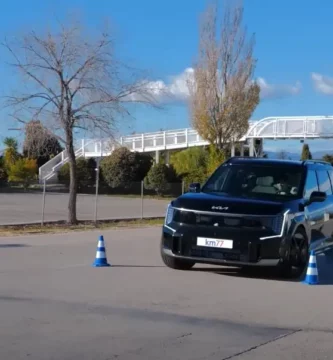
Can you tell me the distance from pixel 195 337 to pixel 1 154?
188 ft

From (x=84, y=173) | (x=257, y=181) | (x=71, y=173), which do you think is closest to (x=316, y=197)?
(x=257, y=181)

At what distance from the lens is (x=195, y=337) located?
7898mm

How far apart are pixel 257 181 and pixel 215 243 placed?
1864mm

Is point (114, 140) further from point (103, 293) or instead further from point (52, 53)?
point (103, 293)

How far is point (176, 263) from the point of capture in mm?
12969

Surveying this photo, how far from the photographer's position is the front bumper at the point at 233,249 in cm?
1182

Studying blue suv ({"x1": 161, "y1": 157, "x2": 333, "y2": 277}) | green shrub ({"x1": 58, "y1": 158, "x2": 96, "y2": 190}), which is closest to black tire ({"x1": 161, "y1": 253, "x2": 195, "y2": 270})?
blue suv ({"x1": 161, "y1": 157, "x2": 333, "y2": 277})

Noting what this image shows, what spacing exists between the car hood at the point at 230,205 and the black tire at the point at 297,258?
27.1 inches

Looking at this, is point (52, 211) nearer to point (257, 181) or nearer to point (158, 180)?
point (158, 180)

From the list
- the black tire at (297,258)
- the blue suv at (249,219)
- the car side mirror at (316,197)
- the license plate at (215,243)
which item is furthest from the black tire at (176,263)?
the car side mirror at (316,197)

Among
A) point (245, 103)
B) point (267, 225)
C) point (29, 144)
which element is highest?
point (245, 103)

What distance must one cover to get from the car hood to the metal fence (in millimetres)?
12762

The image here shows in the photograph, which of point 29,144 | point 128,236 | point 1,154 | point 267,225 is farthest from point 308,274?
point 1,154

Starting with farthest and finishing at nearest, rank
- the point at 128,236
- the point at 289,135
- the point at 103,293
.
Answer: the point at 289,135, the point at 128,236, the point at 103,293
